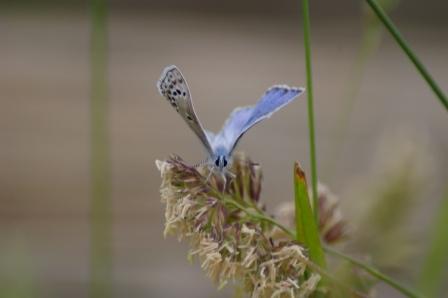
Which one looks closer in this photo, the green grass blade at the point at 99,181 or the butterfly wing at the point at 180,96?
the butterfly wing at the point at 180,96

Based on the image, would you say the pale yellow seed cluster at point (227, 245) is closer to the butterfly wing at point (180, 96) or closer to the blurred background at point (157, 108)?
the butterfly wing at point (180, 96)

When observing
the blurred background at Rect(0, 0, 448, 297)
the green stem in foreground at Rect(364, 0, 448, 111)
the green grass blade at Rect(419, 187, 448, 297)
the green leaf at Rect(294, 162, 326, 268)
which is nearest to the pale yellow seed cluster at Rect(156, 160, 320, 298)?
the green leaf at Rect(294, 162, 326, 268)

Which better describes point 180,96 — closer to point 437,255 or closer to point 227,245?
point 227,245

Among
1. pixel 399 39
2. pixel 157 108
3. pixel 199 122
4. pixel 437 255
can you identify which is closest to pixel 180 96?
pixel 199 122

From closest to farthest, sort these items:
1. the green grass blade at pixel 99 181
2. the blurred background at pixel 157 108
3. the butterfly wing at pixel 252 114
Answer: the butterfly wing at pixel 252 114
the green grass blade at pixel 99 181
the blurred background at pixel 157 108

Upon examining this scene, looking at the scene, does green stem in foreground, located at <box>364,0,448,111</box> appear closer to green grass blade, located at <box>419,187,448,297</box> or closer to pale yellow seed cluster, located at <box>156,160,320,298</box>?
pale yellow seed cluster, located at <box>156,160,320,298</box>

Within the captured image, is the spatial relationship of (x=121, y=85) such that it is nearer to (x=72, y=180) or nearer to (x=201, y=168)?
(x=72, y=180)

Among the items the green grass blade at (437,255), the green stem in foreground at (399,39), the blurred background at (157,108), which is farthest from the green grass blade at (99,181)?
the blurred background at (157,108)
